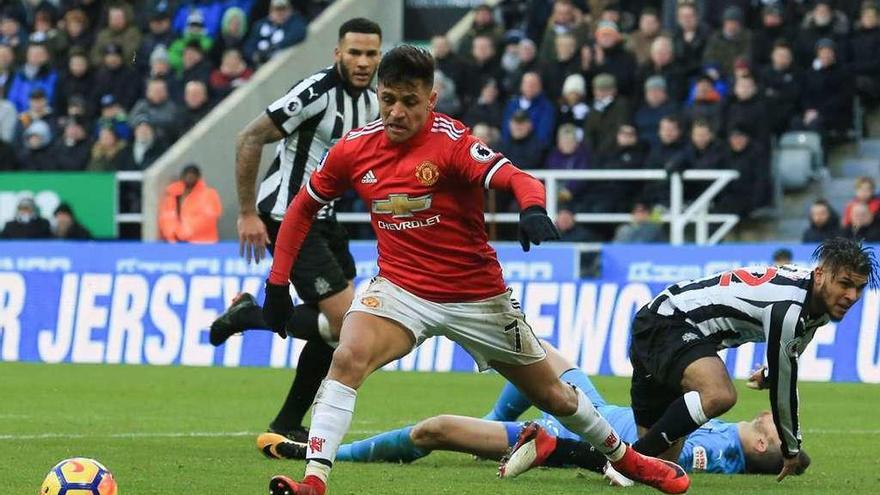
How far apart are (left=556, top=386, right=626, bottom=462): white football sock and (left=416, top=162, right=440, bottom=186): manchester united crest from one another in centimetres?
121

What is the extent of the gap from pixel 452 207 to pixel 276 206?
2790 mm

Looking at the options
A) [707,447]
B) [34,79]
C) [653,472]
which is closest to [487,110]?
[34,79]

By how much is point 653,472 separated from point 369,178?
1.91m

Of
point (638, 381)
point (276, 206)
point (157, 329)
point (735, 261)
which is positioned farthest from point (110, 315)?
point (638, 381)

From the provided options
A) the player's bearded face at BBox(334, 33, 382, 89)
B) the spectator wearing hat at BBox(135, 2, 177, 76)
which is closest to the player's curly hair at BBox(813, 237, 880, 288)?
the player's bearded face at BBox(334, 33, 382, 89)

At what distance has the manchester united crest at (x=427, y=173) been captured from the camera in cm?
793

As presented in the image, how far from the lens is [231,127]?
25.2m

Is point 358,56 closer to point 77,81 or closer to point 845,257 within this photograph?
point 845,257

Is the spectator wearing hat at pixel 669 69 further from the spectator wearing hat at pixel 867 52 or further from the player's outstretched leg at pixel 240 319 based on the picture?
the player's outstretched leg at pixel 240 319

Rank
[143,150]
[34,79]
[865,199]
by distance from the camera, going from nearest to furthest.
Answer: [865,199] → [143,150] → [34,79]

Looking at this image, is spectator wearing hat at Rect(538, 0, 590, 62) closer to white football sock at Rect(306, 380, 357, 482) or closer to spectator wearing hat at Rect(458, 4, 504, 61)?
spectator wearing hat at Rect(458, 4, 504, 61)

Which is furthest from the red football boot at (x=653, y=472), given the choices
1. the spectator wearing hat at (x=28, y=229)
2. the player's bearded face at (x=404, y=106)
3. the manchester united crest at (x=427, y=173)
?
the spectator wearing hat at (x=28, y=229)

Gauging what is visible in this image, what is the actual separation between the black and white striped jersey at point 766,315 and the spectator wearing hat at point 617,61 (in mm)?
13010

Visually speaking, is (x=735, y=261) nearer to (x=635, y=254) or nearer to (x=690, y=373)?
(x=635, y=254)
